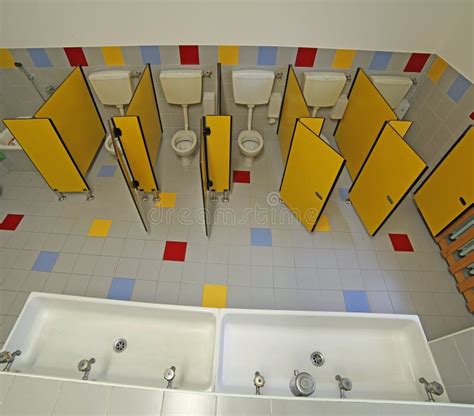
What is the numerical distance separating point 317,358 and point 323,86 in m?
2.34

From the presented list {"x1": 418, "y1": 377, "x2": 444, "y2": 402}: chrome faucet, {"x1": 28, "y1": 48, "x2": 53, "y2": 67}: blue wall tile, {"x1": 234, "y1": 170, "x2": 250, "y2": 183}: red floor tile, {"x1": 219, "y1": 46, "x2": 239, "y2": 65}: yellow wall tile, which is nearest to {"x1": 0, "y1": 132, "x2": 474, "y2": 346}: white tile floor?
{"x1": 234, "y1": 170, "x2": 250, "y2": 183}: red floor tile

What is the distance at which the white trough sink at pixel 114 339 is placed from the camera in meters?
1.42

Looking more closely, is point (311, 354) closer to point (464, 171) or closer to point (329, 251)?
point (329, 251)

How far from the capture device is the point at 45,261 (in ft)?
6.76

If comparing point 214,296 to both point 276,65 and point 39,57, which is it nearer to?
point 276,65

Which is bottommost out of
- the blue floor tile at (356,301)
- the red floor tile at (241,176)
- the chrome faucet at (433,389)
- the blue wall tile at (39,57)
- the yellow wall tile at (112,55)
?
the chrome faucet at (433,389)

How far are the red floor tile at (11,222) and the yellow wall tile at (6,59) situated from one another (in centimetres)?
142

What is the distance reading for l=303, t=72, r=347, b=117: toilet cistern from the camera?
242cm

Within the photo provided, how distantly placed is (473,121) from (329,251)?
156cm

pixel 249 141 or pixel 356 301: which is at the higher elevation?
pixel 249 141

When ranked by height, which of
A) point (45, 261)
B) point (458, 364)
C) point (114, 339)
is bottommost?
point (458, 364)

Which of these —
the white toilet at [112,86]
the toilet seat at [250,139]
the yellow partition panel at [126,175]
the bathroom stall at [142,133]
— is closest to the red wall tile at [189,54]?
the bathroom stall at [142,133]

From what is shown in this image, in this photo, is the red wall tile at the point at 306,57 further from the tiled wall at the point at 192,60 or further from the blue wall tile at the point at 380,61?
the blue wall tile at the point at 380,61

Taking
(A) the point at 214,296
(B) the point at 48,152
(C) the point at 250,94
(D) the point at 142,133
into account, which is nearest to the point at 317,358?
→ (A) the point at 214,296
